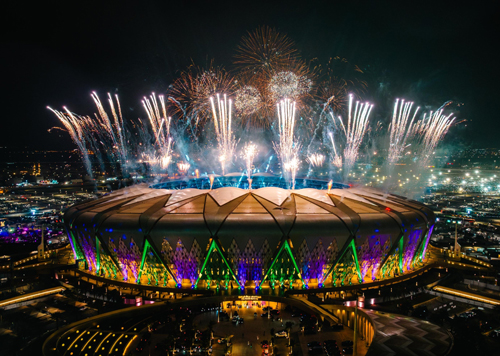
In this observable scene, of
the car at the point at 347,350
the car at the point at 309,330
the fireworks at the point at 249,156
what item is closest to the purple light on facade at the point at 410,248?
the car at the point at 309,330

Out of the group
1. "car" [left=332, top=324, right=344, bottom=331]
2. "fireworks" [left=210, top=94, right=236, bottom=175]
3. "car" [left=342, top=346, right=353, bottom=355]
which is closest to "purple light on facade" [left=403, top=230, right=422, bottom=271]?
"car" [left=332, top=324, right=344, bottom=331]

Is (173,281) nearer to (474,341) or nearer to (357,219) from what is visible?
(357,219)

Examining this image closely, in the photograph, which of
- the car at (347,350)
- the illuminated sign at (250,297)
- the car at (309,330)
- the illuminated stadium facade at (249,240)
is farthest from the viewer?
the illuminated stadium facade at (249,240)

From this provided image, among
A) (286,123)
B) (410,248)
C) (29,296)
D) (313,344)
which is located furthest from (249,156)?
(29,296)

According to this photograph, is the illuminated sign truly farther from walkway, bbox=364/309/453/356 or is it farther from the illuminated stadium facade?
walkway, bbox=364/309/453/356

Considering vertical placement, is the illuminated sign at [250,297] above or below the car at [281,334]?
above

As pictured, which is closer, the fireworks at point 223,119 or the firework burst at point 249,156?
the fireworks at point 223,119

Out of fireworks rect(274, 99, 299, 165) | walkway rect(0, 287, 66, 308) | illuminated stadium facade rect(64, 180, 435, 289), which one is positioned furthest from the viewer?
fireworks rect(274, 99, 299, 165)

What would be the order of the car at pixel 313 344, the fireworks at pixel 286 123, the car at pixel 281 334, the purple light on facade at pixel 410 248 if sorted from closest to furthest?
the car at pixel 313 344, the car at pixel 281 334, the purple light on facade at pixel 410 248, the fireworks at pixel 286 123

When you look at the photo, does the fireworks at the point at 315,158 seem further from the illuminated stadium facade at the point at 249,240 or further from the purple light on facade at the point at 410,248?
the illuminated stadium facade at the point at 249,240

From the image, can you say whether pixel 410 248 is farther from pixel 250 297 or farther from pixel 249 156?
pixel 249 156
